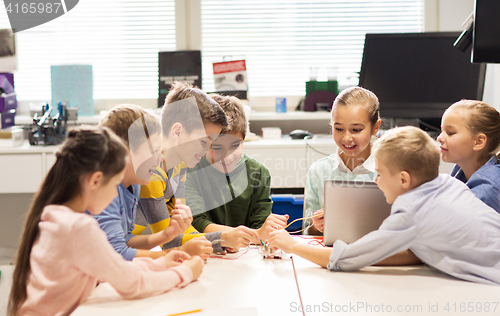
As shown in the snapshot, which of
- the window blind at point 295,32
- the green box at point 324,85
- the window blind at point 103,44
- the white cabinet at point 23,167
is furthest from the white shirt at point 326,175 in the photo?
the window blind at point 103,44

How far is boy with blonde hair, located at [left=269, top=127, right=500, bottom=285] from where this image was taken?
101cm

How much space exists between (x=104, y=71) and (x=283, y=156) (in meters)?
1.58

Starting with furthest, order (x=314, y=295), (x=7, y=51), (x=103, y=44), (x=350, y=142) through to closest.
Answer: (x=103, y=44) → (x=7, y=51) → (x=350, y=142) → (x=314, y=295)

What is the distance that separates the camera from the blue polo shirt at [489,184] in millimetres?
1202

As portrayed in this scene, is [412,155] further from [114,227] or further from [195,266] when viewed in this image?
[114,227]

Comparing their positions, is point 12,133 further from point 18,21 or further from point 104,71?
point 18,21

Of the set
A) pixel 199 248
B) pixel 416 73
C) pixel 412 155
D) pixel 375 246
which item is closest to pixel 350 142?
pixel 412 155

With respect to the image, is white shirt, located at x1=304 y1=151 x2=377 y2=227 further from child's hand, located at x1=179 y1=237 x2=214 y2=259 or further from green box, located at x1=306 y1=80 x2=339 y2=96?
green box, located at x1=306 y1=80 x2=339 y2=96

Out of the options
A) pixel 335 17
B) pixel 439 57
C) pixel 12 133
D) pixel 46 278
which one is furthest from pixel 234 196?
pixel 335 17

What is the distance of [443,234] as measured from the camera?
3.32 ft

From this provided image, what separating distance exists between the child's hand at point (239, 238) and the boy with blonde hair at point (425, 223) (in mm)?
240

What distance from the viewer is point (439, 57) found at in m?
2.73

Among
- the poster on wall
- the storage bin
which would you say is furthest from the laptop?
the poster on wall

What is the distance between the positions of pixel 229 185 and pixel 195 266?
0.59 meters
